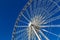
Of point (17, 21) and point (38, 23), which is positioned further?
point (17, 21)

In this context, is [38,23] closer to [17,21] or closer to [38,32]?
[38,32]

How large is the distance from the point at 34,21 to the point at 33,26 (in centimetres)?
66

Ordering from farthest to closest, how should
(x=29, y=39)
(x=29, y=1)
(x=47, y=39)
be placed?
(x=29, y=1)
(x=29, y=39)
(x=47, y=39)

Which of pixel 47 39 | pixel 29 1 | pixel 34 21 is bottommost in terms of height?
pixel 47 39

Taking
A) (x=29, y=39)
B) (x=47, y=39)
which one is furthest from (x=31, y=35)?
(x=47, y=39)

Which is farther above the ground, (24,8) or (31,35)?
(24,8)

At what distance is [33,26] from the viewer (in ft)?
145

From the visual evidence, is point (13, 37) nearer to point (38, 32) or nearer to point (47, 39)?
point (38, 32)

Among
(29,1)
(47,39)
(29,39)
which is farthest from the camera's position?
(29,1)

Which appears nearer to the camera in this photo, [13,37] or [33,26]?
[33,26]

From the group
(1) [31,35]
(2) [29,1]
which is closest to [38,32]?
(1) [31,35]

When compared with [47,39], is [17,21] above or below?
above

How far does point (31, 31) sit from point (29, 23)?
122 cm

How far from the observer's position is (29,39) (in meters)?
43.0
